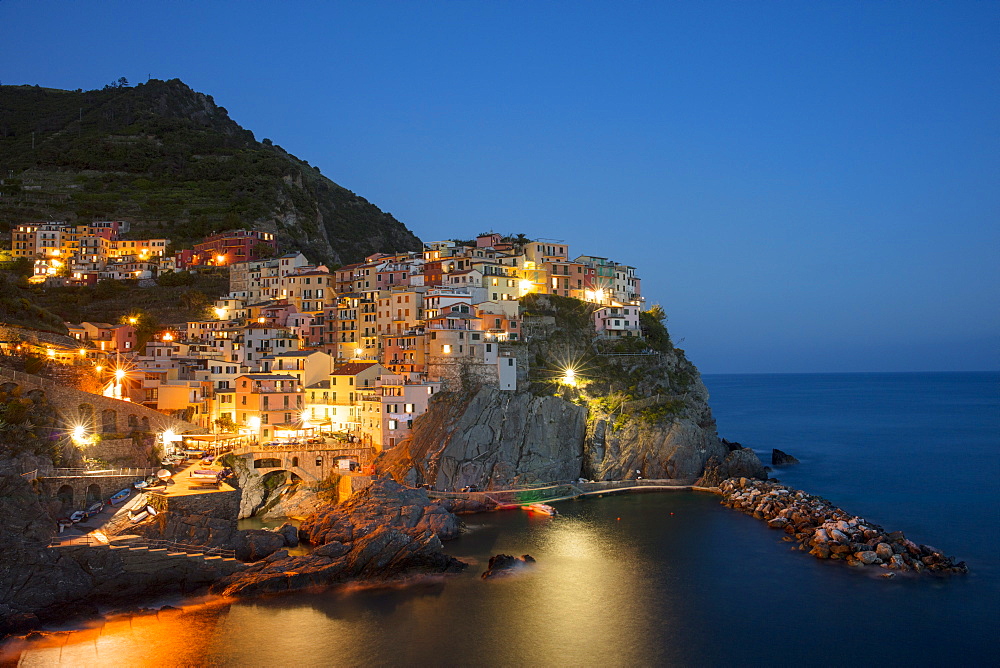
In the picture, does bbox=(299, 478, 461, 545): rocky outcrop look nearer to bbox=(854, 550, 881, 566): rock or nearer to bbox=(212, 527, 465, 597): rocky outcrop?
bbox=(212, 527, 465, 597): rocky outcrop

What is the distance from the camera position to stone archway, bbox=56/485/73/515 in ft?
109

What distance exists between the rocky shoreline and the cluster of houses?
708 inches

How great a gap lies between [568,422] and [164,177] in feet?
257

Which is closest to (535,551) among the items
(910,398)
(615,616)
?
(615,616)

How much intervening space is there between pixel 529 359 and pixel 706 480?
15218mm

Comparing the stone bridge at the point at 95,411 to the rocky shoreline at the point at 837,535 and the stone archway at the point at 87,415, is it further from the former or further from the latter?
the rocky shoreline at the point at 837,535

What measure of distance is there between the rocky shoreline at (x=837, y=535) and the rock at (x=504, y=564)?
14.3m

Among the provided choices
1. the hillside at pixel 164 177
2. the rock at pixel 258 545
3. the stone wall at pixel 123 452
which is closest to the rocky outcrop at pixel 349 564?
the rock at pixel 258 545

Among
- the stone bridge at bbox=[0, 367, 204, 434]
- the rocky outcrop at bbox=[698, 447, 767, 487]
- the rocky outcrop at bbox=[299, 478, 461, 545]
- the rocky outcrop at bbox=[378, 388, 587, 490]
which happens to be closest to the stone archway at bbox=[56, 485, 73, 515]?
the stone bridge at bbox=[0, 367, 204, 434]

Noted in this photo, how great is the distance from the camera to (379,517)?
34281mm

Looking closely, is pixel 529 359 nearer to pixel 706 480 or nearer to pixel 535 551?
pixel 706 480

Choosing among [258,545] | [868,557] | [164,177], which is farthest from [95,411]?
[164,177]

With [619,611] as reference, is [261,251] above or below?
above

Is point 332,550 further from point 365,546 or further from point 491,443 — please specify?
point 491,443
